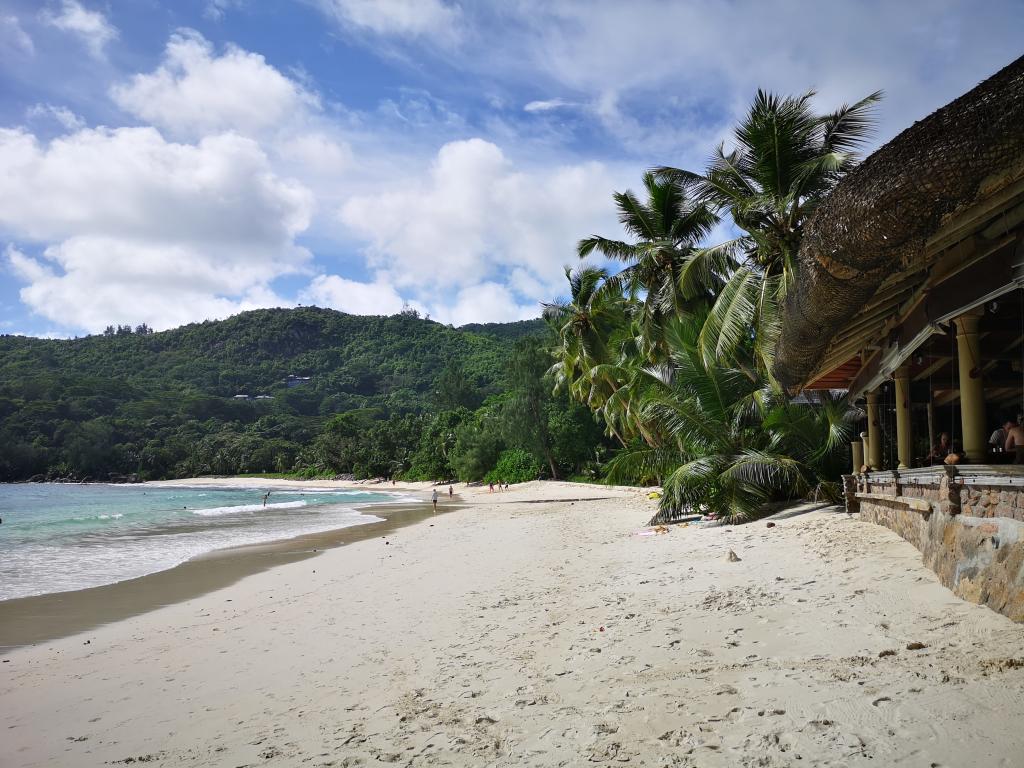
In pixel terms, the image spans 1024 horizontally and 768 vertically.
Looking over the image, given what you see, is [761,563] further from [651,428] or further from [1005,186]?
[651,428]

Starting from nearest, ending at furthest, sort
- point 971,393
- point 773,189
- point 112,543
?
point 971,393 < point 773,189 < point 112,543

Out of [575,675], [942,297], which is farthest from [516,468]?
[575,675]

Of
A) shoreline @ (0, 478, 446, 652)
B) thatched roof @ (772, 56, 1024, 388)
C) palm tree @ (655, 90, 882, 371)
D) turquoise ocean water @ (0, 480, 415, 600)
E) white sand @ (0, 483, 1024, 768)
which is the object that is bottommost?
turquoise ocean water @ (0, 480, 415, 600)

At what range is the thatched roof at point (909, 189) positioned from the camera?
2.59 metres

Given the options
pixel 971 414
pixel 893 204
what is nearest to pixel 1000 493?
pixel 971 414

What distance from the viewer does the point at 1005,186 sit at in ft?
10.6

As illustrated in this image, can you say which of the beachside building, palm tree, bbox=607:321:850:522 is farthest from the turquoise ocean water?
the beachside building

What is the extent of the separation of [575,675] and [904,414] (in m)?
5.65

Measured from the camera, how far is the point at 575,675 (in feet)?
15.3

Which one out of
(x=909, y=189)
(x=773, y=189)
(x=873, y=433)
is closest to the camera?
(x=909, y=189)

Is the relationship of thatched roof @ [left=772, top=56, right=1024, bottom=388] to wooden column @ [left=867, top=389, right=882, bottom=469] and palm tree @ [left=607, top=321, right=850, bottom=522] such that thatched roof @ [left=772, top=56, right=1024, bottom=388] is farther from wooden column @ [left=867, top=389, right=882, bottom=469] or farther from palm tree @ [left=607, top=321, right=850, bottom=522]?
palm tree @ [left=607, top=321, right=850, bottom=522]

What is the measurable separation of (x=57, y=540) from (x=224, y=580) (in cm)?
1297

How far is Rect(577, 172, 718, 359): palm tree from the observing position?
20906 mm

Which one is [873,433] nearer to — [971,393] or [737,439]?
[737,439]
